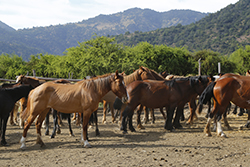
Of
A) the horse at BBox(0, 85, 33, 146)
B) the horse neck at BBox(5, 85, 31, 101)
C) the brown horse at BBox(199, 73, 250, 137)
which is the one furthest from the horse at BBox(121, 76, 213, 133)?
the horse at BBox(0, 85, 33, 146)

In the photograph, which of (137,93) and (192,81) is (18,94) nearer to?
(137,93)

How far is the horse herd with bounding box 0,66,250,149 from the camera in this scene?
624 centimetres

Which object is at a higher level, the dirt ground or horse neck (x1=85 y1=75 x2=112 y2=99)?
horse neck (x1=85 y1=75 x2=112 y2=99)

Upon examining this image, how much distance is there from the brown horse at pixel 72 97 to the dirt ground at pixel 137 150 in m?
0.51

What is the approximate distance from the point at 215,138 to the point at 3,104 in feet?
21.2

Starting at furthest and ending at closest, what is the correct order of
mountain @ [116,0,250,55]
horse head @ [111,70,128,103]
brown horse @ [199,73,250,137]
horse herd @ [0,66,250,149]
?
1. mountain @ [116,0,250,55]
2. brown horse @ [199,73,250,137]
3. horse head @ [111,70,128,103]
4. horse herd @ [0,66,250,149]

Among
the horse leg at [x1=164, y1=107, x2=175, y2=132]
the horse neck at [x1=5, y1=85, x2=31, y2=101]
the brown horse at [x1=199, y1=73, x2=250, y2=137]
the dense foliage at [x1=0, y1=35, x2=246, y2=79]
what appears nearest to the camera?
the horse neck at [x1=5, y1=85, x2=31, y2=101]

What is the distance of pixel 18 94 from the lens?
700 cm

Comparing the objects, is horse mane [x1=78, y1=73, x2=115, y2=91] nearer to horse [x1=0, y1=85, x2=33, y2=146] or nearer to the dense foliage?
horse [x1=0, y1=85, x2=33, y2=146]

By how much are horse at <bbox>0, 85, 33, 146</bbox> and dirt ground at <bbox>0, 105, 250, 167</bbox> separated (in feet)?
→ 1.97

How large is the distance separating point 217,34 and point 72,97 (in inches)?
4216

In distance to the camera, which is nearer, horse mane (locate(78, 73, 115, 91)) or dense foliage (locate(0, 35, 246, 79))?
horse mane (locate(78, 73, 115, 91))

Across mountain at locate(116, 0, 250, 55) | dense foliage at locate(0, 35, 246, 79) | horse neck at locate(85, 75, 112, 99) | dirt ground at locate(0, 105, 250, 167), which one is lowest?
dirt ground at locate(0, 105, 250, 167)

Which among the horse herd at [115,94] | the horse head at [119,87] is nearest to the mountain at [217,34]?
the horse herd at [115,94]
